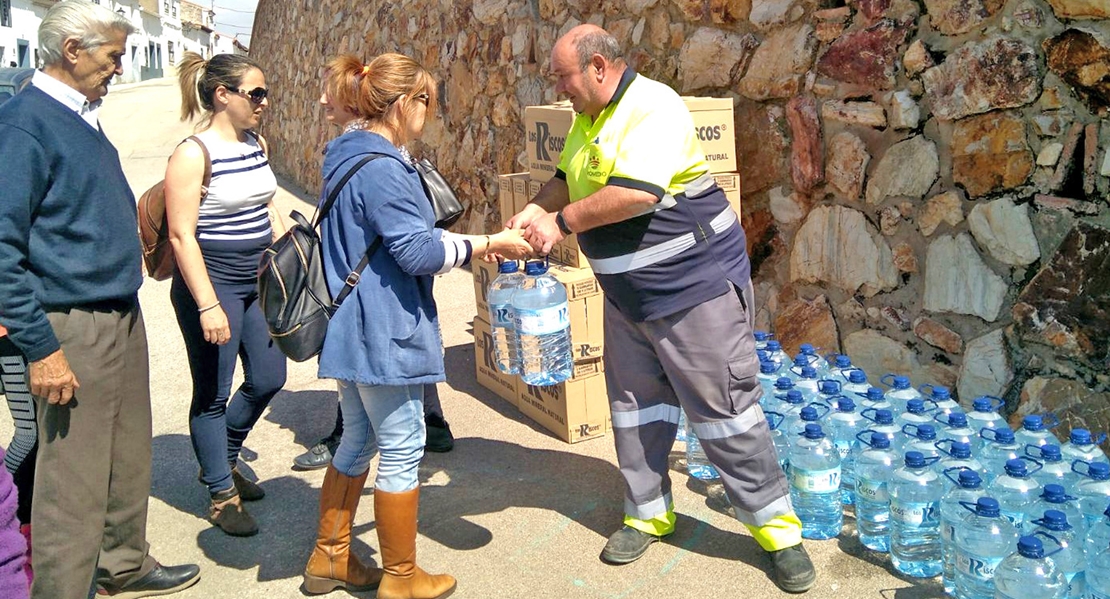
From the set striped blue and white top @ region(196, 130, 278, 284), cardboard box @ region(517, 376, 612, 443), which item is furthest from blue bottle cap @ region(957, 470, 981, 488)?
striped blue and white top @ region(196, 130, 278, 284)

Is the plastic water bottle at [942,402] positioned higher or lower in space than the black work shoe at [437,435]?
higher

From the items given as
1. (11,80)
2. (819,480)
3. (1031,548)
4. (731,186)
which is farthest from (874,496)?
(11,80)

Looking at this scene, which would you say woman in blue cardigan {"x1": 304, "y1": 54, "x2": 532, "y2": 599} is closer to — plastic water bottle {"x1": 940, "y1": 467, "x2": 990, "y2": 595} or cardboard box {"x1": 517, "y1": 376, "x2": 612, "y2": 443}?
cardboard box {"x1": 517, "y1": 376, "x2": 612, "y2": 443}

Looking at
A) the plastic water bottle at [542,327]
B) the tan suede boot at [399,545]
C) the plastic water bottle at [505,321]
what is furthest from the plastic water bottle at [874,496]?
the tan suede boot at [399,545]

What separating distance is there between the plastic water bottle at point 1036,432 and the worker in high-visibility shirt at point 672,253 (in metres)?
0.89

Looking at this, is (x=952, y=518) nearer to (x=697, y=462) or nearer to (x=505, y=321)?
(x=697, y=462)

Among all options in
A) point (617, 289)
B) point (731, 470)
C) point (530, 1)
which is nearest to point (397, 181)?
point (617, 289)

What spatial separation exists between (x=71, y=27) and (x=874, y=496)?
316 centimetres

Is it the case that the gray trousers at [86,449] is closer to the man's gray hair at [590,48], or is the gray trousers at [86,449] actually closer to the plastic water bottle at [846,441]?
the man's gray hair at [590,48]

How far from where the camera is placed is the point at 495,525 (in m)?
3.86

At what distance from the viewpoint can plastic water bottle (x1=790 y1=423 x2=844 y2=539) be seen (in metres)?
3.51

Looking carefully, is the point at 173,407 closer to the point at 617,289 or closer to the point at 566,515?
the point at 566,515

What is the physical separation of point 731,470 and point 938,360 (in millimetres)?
1555

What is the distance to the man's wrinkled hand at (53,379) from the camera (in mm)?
2750
